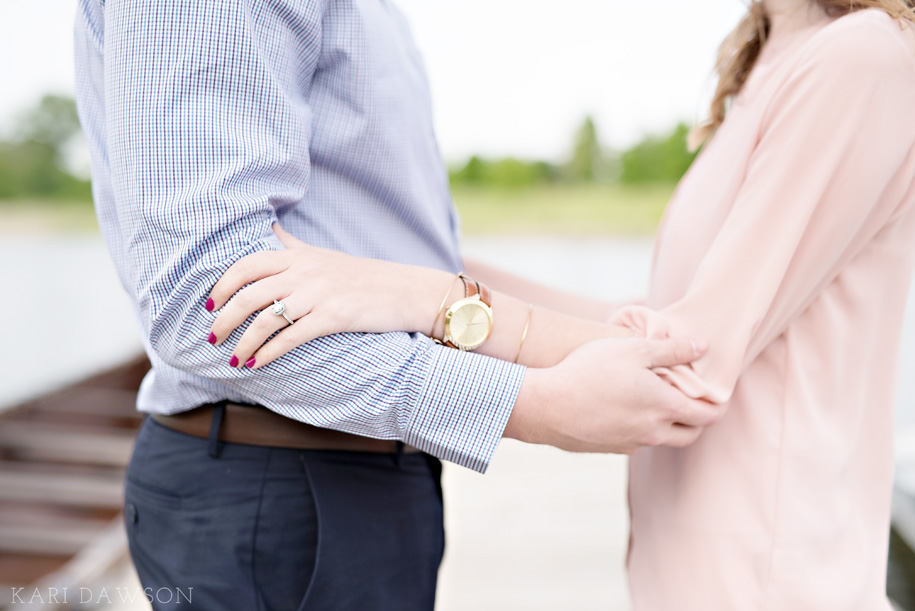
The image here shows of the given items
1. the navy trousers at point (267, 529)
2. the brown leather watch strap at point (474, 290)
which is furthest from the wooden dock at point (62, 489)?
the brown leather watch strap at point (474, 290)

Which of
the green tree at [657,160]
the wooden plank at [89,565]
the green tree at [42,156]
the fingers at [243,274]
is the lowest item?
the wooden plank at [89,565]

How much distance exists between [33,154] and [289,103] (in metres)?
3.42

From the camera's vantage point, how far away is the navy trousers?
2.31ft

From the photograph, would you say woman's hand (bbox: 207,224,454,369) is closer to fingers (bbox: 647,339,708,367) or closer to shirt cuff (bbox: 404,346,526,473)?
shirt cuff (bbox: 404,346,526,473)

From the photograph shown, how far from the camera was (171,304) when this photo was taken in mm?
578

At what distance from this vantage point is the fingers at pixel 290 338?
57cm

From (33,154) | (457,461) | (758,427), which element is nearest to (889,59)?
(758,427)

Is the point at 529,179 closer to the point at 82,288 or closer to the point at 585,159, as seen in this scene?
the point at 585,159

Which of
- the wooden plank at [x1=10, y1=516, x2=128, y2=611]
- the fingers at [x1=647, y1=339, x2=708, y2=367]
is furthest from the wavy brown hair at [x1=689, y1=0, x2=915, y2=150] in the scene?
the wooden plank at [x1=10, y1=516, x2=128, y2=611]

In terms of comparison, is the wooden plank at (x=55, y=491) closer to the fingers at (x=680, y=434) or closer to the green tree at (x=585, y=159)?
the green tree at (x=585, y=159)

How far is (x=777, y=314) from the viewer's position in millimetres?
687

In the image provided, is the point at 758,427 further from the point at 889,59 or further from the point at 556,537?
the point at 556,537

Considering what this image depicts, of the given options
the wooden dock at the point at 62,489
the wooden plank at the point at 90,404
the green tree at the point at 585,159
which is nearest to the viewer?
the wooden dock at the point at 62,489

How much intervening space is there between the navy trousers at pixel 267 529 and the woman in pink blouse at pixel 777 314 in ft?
0.66
